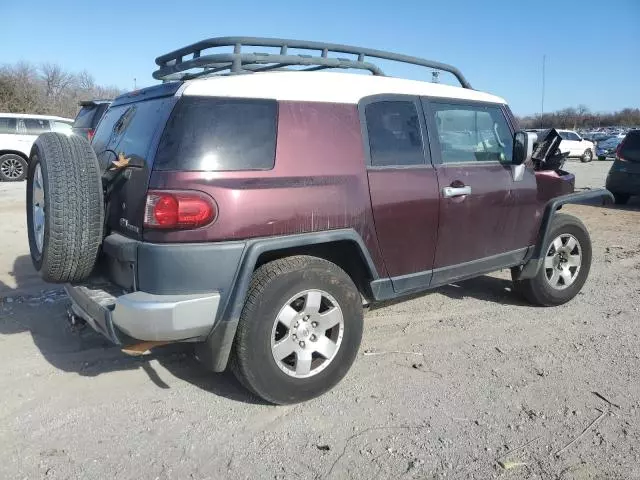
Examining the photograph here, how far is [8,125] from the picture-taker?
15117 millimetres

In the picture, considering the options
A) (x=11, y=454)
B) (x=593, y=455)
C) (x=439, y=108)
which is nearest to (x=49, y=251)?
(x=11, y=454)

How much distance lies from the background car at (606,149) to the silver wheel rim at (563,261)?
89.7 feet

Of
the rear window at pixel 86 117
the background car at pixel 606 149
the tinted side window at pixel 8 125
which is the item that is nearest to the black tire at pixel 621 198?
the rear window at pixel 86 117

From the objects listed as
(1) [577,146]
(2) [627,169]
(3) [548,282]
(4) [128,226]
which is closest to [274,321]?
(4) [128,226]

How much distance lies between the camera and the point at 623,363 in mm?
3826

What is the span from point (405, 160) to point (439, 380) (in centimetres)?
146

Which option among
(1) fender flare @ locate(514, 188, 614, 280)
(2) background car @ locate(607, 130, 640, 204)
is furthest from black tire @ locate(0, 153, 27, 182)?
(2) background car @ locate(607, 130, 640, 204)

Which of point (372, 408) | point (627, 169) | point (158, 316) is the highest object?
point (627, 169)

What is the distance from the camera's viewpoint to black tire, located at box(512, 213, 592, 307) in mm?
4820

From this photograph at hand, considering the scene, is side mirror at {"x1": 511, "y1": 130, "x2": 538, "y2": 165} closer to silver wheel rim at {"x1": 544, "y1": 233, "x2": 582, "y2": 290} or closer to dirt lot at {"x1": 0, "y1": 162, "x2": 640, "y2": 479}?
silver wheel rim at {"x1": 544, "y1": 233, "x2": 582, "y2": 290}

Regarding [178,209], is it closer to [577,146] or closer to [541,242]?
[541,242]

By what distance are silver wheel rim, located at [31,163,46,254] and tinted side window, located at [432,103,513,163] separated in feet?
8.85

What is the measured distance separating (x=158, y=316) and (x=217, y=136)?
98 cm

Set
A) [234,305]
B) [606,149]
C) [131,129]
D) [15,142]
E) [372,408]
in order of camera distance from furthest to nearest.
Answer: [606,149], [15,142], [131,129], [372,408], [234,305]
